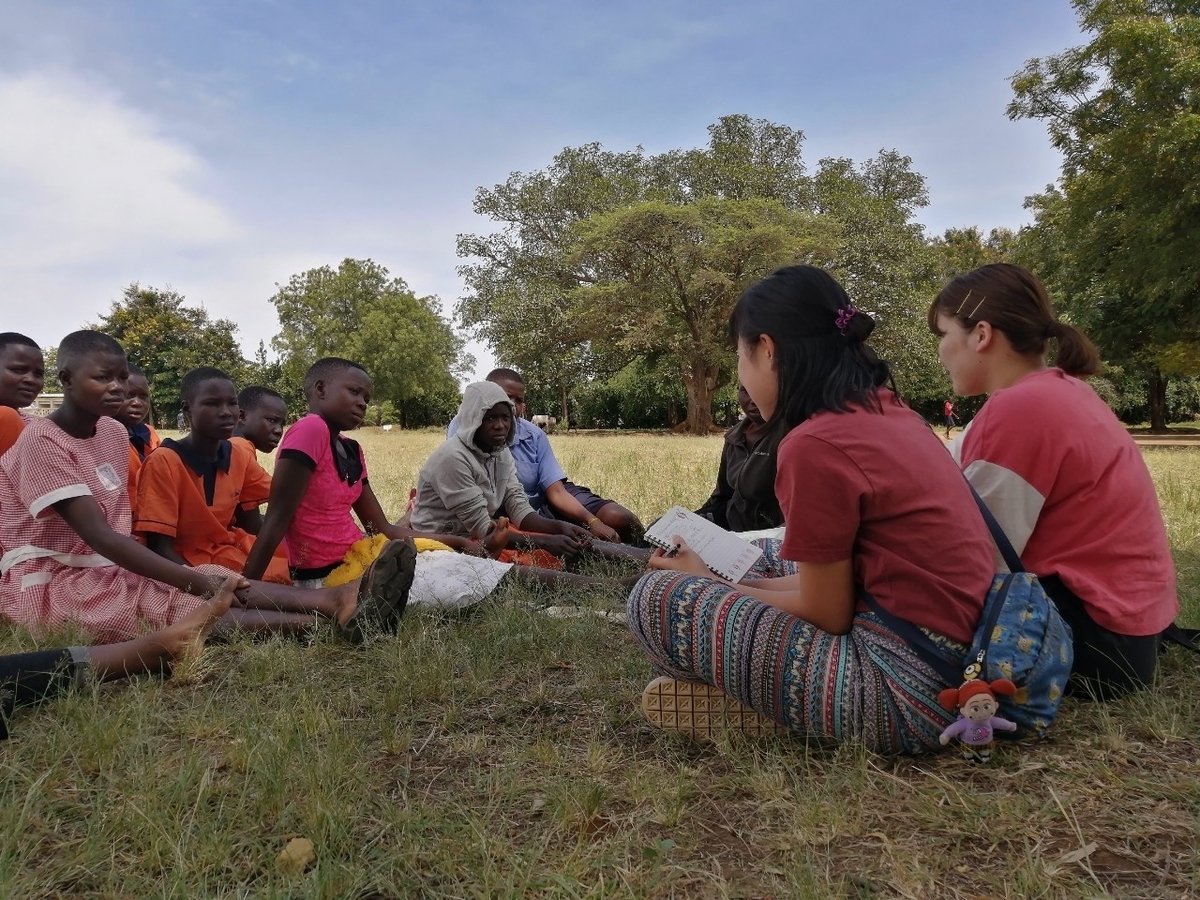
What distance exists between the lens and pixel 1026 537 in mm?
2502

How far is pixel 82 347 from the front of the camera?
3504 mm

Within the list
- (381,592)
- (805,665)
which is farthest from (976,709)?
(381,592)

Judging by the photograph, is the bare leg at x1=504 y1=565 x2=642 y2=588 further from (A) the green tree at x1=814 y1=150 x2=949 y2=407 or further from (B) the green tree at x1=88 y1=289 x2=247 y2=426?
(B) the green tree at x1=88 y1=289 x2=247 y2=426

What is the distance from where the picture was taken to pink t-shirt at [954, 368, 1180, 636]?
246 cm

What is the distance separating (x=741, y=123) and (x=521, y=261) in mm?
10696

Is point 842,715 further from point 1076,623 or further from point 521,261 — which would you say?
point 521,261

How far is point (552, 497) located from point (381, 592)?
2.62m

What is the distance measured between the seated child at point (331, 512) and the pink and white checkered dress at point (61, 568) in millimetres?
472

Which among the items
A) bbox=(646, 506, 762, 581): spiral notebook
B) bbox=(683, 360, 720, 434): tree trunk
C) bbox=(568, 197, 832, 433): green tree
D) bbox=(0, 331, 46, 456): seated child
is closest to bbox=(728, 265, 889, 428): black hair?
bbox=(646, 506, 762, 581): spiral notebook

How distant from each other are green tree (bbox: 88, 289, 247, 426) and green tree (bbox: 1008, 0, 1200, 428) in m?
41.4

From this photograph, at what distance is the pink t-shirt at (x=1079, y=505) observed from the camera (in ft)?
8.07

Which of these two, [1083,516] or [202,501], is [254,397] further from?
[1083,516]

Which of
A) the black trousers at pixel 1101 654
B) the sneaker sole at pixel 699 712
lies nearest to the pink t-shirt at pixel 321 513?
the sneaker sole at pixel 699 712

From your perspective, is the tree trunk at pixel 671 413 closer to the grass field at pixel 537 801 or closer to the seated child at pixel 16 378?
the seated child at pixel 16 378
